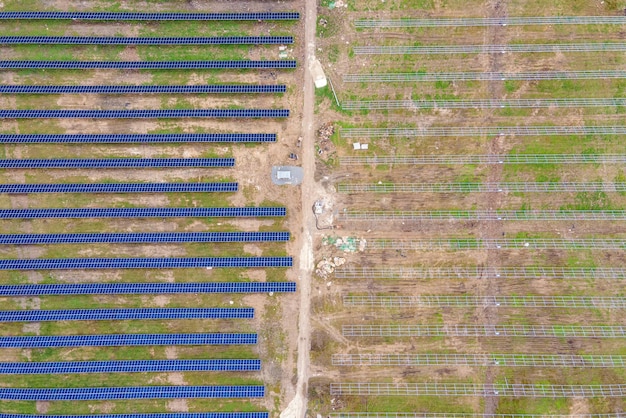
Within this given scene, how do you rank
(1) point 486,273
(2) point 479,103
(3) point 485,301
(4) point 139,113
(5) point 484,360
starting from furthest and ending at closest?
(2) point 479,103, (4) point 139,113, (1) point 486,273, (3) point 485,301, (5) point 484,360

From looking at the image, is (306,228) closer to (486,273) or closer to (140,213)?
(140,213)

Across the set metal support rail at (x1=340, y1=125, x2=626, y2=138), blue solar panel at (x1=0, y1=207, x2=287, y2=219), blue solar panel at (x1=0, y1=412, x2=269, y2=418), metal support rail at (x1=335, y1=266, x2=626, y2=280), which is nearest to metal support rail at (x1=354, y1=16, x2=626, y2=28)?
metal support rail at (x1=340, y1=125, x2=626, y2=138)

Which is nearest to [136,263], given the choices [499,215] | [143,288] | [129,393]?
[143,288]

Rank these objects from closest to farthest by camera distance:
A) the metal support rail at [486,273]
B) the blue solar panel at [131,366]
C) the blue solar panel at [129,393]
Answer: the blue solar panel at [129,393] < the blue solar panel at [131,366] < the metal support rail at [486,273]

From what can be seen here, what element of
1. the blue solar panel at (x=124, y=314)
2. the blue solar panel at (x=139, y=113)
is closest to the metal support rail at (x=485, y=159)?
Answer: the blue solar panel at (x=139, y=113)

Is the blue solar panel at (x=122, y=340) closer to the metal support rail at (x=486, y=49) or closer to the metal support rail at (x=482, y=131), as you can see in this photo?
the metal support rail at (x=482, y=131)

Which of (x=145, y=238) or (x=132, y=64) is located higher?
(x=132, y=64)
